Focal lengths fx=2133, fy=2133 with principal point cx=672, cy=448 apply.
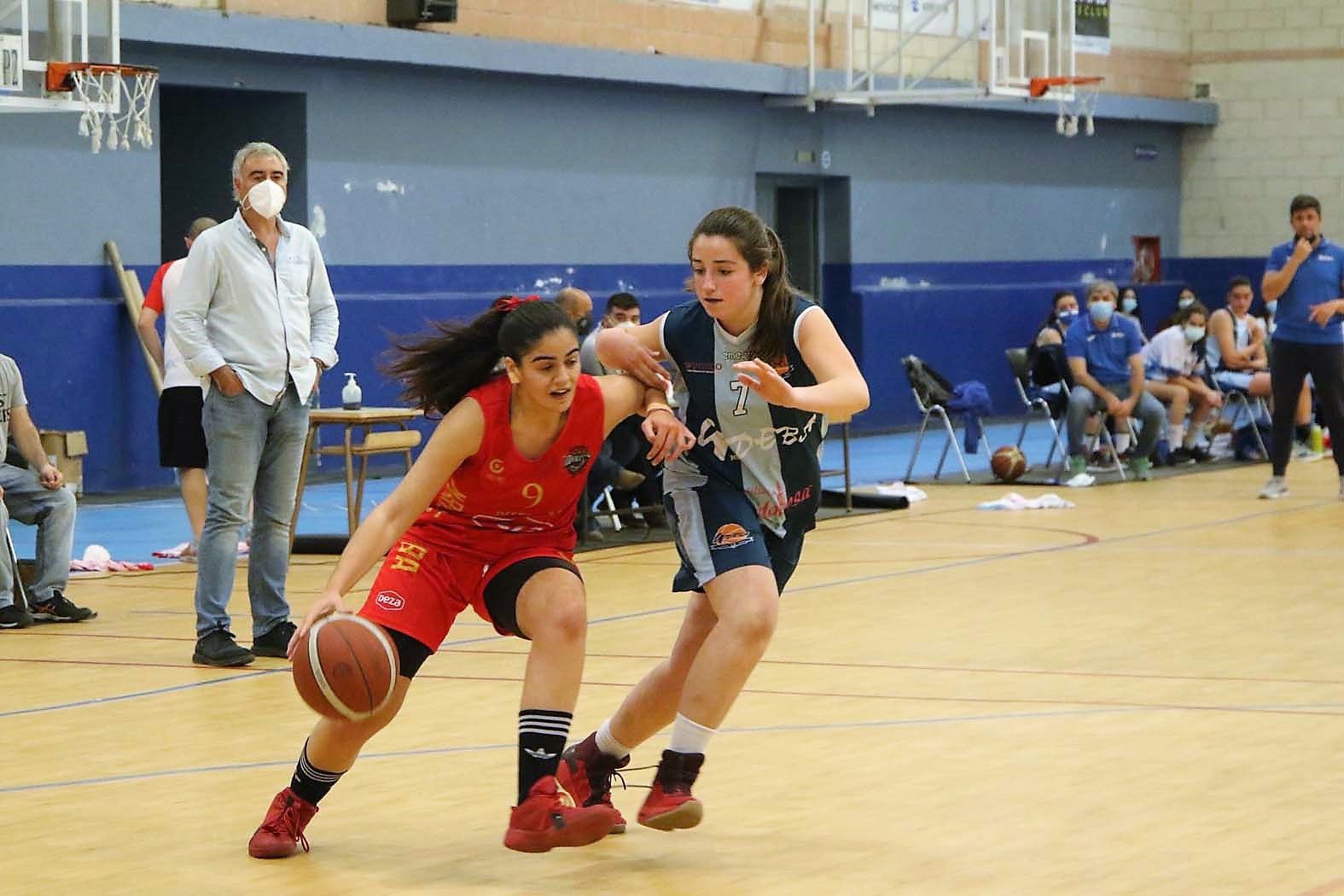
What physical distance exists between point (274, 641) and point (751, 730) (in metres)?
2.14

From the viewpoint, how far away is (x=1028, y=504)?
12891 mm

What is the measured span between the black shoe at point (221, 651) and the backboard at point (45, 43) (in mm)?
5163

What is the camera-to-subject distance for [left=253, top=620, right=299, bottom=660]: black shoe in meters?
7.53

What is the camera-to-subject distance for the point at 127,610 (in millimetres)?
8875

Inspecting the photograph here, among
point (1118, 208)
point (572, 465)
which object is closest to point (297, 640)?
point (572, 465)

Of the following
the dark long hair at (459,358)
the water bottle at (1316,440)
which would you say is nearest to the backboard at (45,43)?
the dark long hair at (459,358)

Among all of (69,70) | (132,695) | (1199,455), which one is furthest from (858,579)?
(1199,455)

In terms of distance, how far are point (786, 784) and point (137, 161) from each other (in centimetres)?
960

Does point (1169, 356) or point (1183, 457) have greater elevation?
point (1169, 356)

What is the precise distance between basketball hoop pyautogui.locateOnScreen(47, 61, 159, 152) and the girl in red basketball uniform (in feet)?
25.8

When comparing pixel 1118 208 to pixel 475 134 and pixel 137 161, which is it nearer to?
pixel 475 134

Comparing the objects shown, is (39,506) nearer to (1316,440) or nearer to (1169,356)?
(1169,356)

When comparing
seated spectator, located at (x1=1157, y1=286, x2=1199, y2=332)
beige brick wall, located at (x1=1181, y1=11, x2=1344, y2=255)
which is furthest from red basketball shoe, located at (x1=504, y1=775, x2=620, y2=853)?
beige brick wall, located at (x1=1181, y1=11, x2=1344, y2=255)

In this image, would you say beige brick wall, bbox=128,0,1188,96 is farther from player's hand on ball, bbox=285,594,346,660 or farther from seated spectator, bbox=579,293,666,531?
player's hand on ball, bbox=285,594,346,660
